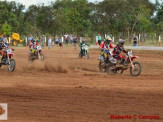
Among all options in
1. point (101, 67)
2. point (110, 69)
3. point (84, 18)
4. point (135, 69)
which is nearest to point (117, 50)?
point (110, 69)

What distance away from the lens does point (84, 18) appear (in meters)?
51.8

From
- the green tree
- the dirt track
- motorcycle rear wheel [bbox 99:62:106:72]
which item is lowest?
the dirt track

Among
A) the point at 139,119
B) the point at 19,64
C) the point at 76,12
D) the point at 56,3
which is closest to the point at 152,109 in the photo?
the point at 139,119

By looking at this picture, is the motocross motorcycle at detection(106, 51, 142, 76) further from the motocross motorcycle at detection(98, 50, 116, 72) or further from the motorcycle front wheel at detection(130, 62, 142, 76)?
the motocross motorcycle at detection(98, 50, 116, 72)

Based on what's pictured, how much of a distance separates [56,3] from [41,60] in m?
43.6

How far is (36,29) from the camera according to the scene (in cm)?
5828

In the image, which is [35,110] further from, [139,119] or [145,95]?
[145,95]

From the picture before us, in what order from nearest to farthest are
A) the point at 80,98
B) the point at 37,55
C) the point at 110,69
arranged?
1. the point at 80,98
2. the point at 110,69
3. the point at 37,55

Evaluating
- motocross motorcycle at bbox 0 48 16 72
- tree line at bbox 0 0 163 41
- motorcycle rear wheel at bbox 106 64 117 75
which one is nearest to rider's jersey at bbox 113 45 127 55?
motorcycle rear wheel at bbox 106 64 117 75

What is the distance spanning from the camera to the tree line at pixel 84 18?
44469 mm

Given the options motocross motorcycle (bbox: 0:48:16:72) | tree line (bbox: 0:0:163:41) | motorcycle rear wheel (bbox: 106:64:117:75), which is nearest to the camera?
motorcycle rear wheel (bbox: 106:64:117:75)

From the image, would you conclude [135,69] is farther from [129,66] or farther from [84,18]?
[84,18]

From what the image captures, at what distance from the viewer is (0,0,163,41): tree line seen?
4447cm

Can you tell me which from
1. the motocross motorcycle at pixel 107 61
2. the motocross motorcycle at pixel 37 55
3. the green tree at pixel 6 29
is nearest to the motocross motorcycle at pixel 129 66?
the motocross motorcycle at pixel 107 61
